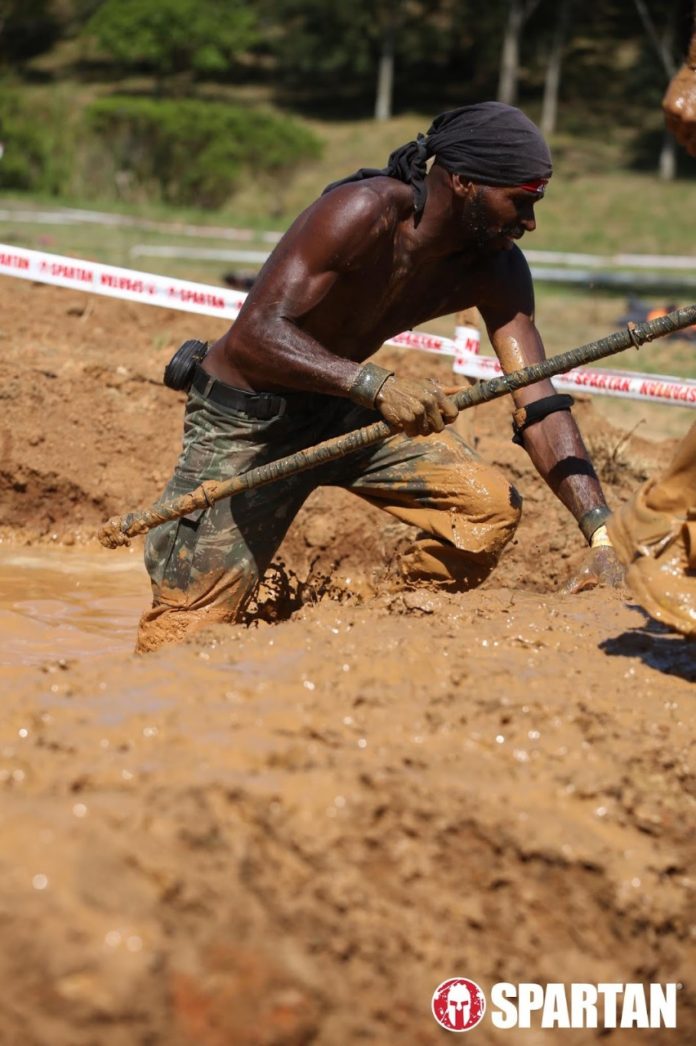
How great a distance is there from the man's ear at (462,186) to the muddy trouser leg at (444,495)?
2.86ft

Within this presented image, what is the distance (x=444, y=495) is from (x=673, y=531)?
4.27 ft

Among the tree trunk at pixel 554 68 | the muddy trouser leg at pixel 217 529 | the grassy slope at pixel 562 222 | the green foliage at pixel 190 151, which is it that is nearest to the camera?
the muddy trouser leg at pixel 217 529

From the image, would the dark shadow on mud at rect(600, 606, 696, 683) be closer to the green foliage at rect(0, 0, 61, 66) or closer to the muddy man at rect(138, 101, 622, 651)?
the muddy man at rect(138, 101, 622, 651)

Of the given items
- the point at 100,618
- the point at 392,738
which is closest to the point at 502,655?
the point at 392,738

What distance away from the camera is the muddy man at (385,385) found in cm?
436

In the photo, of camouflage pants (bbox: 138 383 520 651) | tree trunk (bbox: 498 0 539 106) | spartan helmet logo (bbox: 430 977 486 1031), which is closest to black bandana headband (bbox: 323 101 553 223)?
camouflage pants (bbox: 138 383 520 651)

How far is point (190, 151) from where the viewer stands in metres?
25.2

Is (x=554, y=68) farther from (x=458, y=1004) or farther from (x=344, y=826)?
(x=458, y=1004)

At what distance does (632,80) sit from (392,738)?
1290 inches

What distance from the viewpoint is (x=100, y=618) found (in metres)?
6.20

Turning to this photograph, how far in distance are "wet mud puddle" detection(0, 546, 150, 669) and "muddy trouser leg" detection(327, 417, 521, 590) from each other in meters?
1.29

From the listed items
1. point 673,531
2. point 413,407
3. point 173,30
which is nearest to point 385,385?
point 413,407

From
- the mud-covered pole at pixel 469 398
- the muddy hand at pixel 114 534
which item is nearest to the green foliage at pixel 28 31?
the muddy hand at pixel 114 534

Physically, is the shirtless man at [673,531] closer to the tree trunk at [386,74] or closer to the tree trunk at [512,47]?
the tree trunk at [512,47]
